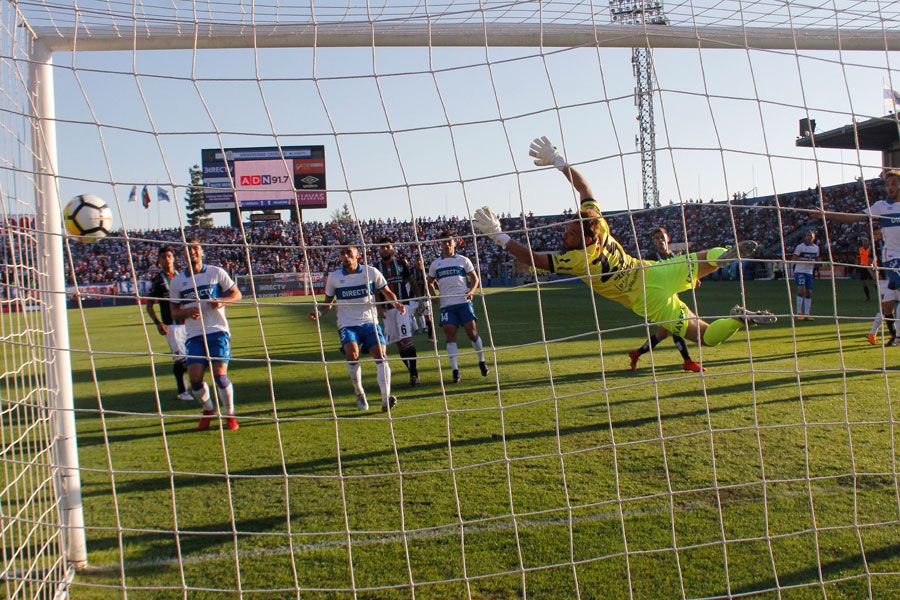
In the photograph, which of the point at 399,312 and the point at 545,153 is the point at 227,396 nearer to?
the point at 399,312

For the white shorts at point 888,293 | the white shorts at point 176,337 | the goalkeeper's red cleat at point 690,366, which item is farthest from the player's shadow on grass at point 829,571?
the white shorts at point 176,337

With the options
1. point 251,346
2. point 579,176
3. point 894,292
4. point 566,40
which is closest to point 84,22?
point 566,40

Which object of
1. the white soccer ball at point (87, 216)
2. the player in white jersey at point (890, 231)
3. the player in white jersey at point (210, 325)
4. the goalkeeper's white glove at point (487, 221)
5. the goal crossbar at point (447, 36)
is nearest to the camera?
the goal crossbar at point (447, 36)

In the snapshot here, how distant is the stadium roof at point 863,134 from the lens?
449cm

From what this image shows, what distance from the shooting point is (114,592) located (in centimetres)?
343

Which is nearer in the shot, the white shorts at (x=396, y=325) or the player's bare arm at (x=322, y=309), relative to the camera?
the player's bare arm at (x=322, y=309)

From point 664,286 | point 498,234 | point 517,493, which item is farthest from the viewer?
point 664,286

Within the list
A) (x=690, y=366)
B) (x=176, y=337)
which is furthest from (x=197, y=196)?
→ (x=690, y=366)

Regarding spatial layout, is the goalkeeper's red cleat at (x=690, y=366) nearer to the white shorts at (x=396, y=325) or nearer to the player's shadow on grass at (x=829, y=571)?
the white shorts at (x=396, y=325)

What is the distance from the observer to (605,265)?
5.72 meters

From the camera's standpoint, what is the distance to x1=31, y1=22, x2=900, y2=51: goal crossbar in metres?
3.90

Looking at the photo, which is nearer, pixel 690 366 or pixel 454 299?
pixel 690 366

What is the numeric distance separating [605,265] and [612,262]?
0.29 ft

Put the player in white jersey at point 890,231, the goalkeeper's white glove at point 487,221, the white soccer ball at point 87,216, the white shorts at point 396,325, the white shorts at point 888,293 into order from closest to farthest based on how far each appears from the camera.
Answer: the white soccer ball at point 87,216 < the goalkeeper's white glove at point 487,221 < the player in white jersey at point 890,231 < the white shorts at point 888,293 < the white shorts at point 396,325
